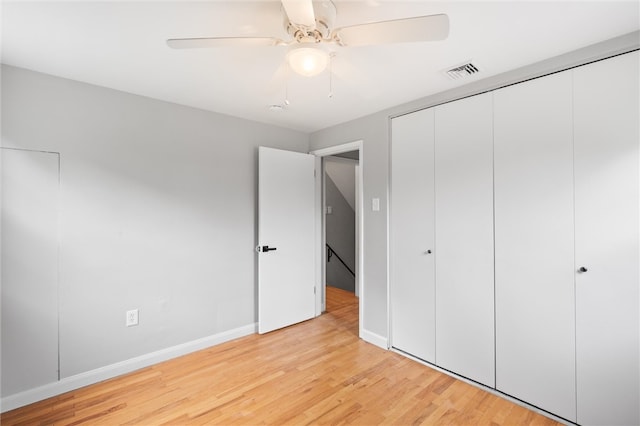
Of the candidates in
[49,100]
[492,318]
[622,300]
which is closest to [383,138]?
[492,318]

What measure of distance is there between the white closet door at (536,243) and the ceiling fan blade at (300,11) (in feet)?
5.54

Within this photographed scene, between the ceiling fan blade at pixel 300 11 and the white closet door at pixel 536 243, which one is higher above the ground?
the ceiling fan blade at pixel 300 11

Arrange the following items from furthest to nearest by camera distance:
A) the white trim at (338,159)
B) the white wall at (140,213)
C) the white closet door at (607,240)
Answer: the white trim at (338,159), the white wall at (140,213), the white closet door at (607,240)

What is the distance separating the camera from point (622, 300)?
171 cm

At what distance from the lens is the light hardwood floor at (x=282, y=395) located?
6.44ft

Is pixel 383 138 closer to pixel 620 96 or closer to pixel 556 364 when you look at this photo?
pixel 620 96

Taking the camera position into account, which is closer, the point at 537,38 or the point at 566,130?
the point at 537,38

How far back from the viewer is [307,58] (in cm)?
143

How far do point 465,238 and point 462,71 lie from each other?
1.26 metres

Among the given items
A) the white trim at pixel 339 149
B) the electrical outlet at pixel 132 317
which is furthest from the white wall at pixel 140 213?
the white trim at pixel 339 149

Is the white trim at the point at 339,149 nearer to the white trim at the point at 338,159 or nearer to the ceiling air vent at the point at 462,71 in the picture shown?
the white trim at the point at 338,159

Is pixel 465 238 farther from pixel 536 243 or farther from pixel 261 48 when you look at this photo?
pixel 261 48

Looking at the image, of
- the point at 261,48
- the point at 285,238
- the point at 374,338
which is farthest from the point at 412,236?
the point at 261,48

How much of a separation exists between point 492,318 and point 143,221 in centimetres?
296
